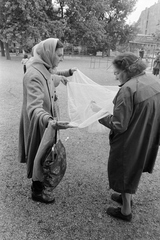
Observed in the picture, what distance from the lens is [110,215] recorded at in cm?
240

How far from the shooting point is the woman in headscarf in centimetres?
195

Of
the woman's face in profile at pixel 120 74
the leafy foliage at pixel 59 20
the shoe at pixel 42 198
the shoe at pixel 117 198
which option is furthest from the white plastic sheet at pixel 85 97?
the leafy foliage at pixel 59 20

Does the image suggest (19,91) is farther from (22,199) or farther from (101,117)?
(101,117)

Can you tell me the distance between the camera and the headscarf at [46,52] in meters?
2.05

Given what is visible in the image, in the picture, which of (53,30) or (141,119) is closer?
(141,119)

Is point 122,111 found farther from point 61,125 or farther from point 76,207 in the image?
point 76,207

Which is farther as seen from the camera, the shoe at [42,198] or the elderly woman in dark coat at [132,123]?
the shoe at [42,198]

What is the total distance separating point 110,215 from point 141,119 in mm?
1306

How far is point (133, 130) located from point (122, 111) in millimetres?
258

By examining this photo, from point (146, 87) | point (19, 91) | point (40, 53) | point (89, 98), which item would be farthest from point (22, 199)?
point (19, 91)

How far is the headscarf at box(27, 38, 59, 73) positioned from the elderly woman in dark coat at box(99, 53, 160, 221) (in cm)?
67

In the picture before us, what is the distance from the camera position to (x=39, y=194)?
2.53 meters

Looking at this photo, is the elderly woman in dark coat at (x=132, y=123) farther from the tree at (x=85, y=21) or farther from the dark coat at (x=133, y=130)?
the tree at (x=85, y=21)

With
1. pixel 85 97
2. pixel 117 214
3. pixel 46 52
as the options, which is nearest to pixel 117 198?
pixel 117 214
